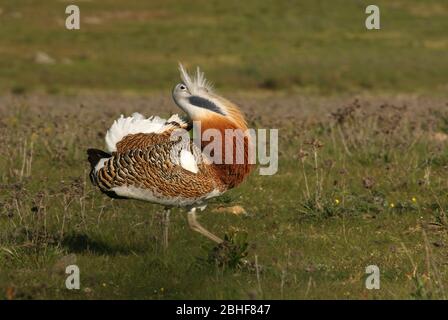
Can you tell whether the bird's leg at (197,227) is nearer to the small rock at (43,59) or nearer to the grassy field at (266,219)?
the grassy field at (266,219)

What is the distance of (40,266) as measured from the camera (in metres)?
8.16

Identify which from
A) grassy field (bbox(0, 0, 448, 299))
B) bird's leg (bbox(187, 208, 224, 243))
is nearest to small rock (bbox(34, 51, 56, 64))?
grassy field (bbox(0, 0, 448, 299))

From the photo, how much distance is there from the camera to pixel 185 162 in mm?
8125

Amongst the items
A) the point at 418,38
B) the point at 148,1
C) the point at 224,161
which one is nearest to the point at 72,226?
the point at 224,161

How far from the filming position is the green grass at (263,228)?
7.53m

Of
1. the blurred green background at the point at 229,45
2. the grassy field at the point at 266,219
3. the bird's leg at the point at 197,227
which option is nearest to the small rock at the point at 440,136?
the grassy field at the point at 266,219

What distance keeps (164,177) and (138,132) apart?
860 mm

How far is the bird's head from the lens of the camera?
8.30 meters

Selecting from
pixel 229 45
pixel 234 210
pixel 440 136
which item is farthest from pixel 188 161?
pixel 229 45

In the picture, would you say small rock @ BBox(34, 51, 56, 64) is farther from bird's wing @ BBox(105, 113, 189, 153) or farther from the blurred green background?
bird's wing @ BBox(105, 113, 189, 153)

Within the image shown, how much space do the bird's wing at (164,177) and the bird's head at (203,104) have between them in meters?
0.34

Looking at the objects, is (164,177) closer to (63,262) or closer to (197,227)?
(197,227)

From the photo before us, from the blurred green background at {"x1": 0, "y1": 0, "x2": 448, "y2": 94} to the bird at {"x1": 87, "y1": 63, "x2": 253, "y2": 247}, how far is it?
24.9 m
